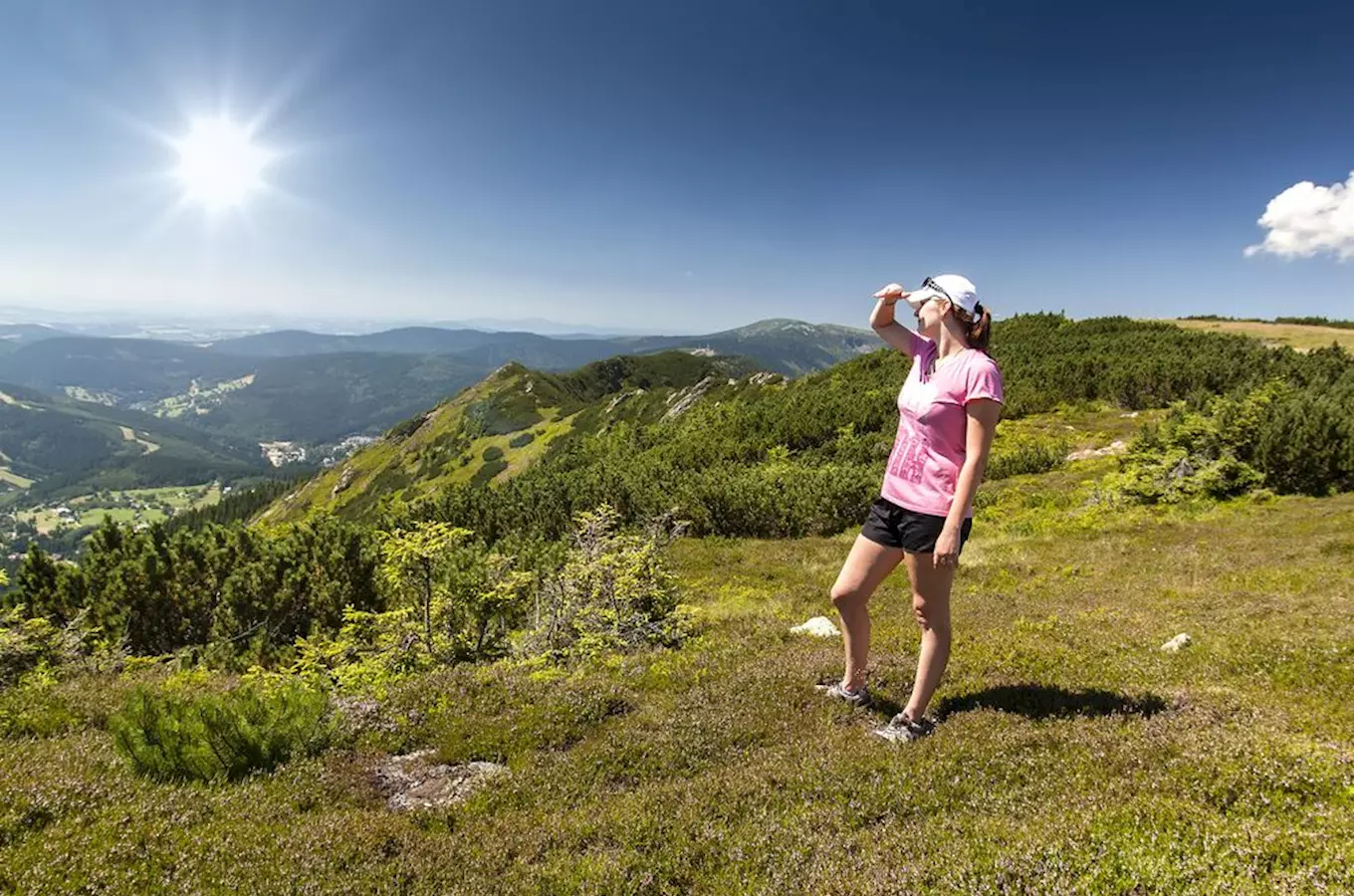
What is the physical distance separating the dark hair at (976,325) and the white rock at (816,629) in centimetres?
603

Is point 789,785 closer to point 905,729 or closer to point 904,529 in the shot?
point 905,729

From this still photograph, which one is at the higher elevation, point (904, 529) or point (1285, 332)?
point (1285, 332)

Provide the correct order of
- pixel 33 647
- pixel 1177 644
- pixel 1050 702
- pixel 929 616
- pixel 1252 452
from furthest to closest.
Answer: pixel 1252 452
pixel 33 647
pixel 1177 644
pixel 1050 702
pixel 929 616

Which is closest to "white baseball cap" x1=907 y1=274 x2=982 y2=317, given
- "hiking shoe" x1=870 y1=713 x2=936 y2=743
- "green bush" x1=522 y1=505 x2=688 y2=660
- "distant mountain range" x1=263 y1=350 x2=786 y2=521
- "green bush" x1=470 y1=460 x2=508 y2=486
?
"hiking shoe" x1=870 y1=713 x2=936 y2=743

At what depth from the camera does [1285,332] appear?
169 ft

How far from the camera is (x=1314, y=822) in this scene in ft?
11.7

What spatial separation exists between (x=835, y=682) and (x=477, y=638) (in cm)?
680

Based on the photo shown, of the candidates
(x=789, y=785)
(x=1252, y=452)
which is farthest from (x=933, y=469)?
(x=1252, y=452)

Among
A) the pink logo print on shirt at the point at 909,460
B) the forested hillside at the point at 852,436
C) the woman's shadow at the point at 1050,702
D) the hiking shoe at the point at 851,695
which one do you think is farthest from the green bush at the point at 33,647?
the forested hillside at the point at 852,436

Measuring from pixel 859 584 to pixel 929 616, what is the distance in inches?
25.0

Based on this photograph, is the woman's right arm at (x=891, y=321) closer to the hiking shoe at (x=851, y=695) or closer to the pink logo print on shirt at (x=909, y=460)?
the pink logo print on shirt at (x=909, y=460)

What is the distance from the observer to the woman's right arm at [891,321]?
5871 mm

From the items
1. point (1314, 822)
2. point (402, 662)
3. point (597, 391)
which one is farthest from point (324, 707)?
point (597, 391)

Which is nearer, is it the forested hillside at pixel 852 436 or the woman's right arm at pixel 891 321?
the woman's right arm at pixel 891 321
